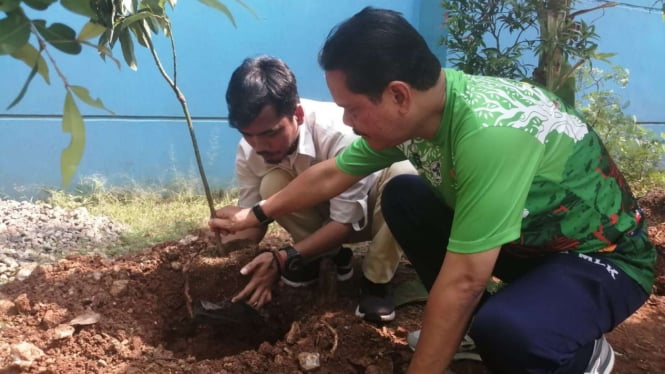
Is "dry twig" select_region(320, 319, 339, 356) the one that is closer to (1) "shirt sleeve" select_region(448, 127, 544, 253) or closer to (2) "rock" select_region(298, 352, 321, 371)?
(2) "rock" select_region(298, 352, 321, 371)

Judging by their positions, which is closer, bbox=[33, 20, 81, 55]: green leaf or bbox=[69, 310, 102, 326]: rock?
bbox=[33, 20, 81, 55]: green leaf

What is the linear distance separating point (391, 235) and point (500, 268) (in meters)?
0.47

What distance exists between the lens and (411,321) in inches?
77.0

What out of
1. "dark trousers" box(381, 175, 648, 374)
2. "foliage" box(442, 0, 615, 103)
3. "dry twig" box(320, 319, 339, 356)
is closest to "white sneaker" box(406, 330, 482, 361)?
"dry twig" box(320, 319, 339, 356)

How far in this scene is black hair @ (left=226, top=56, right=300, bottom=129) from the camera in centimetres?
178

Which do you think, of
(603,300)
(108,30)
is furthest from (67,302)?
(603,300)

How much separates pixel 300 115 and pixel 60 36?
107 cm

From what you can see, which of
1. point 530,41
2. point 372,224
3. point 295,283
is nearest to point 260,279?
point 295,283

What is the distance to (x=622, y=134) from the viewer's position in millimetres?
3645

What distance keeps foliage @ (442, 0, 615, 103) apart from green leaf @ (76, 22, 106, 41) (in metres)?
2.05

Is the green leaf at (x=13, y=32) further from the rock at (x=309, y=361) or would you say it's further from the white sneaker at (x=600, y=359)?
the white sneaker at (x=600, y=359)

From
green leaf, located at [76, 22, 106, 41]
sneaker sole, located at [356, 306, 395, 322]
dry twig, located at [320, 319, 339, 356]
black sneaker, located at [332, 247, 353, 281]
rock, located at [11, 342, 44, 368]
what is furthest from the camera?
black sneaker, located at [332, 247, 353, 281]

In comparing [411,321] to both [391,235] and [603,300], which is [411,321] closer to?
[391,235]

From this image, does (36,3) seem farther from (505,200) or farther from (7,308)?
(7,308)
